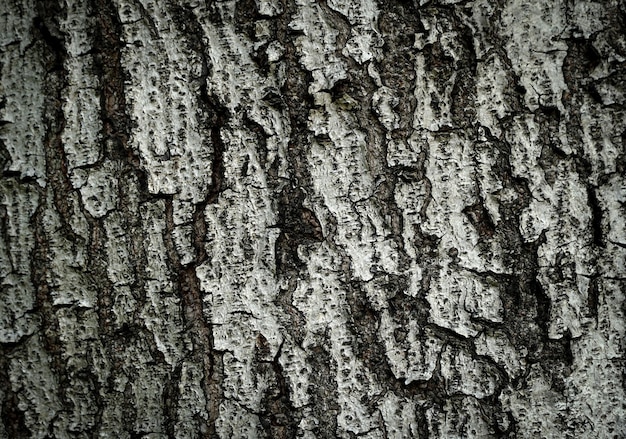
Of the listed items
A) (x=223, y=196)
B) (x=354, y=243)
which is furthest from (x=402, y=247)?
(x=223, y=196)

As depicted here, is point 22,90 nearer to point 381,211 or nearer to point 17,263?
point 17,263

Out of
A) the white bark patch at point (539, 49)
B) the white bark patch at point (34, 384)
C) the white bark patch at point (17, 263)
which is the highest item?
the white bark patch at point (539, 49)

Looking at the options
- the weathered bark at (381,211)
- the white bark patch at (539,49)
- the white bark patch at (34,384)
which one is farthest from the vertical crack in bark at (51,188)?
the white bark patch at (539,49)

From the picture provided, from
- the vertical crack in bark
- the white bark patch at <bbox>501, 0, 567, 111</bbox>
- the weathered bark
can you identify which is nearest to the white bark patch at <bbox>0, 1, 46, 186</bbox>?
the vertical crack in bark

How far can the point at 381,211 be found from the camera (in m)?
0.95

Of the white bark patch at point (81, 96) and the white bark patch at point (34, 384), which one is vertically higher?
the white bark patch at point (81, 96)

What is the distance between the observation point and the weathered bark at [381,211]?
37.4 inches

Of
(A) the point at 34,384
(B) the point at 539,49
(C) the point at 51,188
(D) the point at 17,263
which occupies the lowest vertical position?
(A) the point at 34,384

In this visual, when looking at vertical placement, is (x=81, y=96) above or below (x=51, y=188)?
above

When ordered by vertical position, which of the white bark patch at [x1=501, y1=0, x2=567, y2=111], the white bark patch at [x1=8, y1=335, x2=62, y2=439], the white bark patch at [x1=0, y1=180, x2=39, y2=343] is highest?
the white bark patch at [x1=501, y1=0, x2=567, y2=111]

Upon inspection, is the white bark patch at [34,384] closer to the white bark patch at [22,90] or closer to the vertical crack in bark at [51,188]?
the vertical crack in bark at [51,188]

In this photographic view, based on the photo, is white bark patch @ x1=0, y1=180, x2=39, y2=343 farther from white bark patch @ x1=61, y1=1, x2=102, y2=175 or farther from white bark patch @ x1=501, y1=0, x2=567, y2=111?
white bark patch @ x1=501, y1=0, x2=567, y2=111

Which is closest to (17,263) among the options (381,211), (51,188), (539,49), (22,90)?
(51,188)

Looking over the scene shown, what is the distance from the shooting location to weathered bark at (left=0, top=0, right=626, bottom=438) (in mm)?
949
